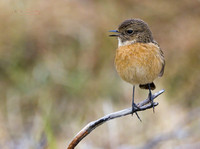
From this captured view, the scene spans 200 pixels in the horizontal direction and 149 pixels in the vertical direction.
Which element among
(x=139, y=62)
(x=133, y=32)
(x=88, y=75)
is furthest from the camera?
(x=88, y=75)

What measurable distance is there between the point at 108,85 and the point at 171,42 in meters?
1.36

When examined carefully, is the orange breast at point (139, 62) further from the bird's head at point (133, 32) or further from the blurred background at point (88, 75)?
the blurred background at point (88, 75)

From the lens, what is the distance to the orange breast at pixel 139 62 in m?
3.63

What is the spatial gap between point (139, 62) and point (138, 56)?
8 cm

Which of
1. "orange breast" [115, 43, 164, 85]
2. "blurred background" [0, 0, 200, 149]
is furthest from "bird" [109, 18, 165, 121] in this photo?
"blurred background" [0, 0, 200, 149]

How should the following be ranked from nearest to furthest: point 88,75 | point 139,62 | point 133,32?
point 139,62 → point 133,32 → point 88,75

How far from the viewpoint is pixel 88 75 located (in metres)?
6.72

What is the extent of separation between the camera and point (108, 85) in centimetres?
662

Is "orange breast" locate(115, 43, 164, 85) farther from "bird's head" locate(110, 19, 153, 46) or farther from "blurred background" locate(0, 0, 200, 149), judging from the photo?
"blurred background" locate(0, 0, 200, 149)

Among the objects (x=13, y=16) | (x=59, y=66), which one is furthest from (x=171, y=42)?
(x=13, y=16)

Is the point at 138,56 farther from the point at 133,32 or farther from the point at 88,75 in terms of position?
the point at 88,75

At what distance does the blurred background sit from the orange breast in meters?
1.40

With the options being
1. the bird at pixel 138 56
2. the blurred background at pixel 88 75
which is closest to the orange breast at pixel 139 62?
the bird at pixel 138 56

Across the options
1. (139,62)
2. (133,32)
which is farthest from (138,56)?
(133,32)
